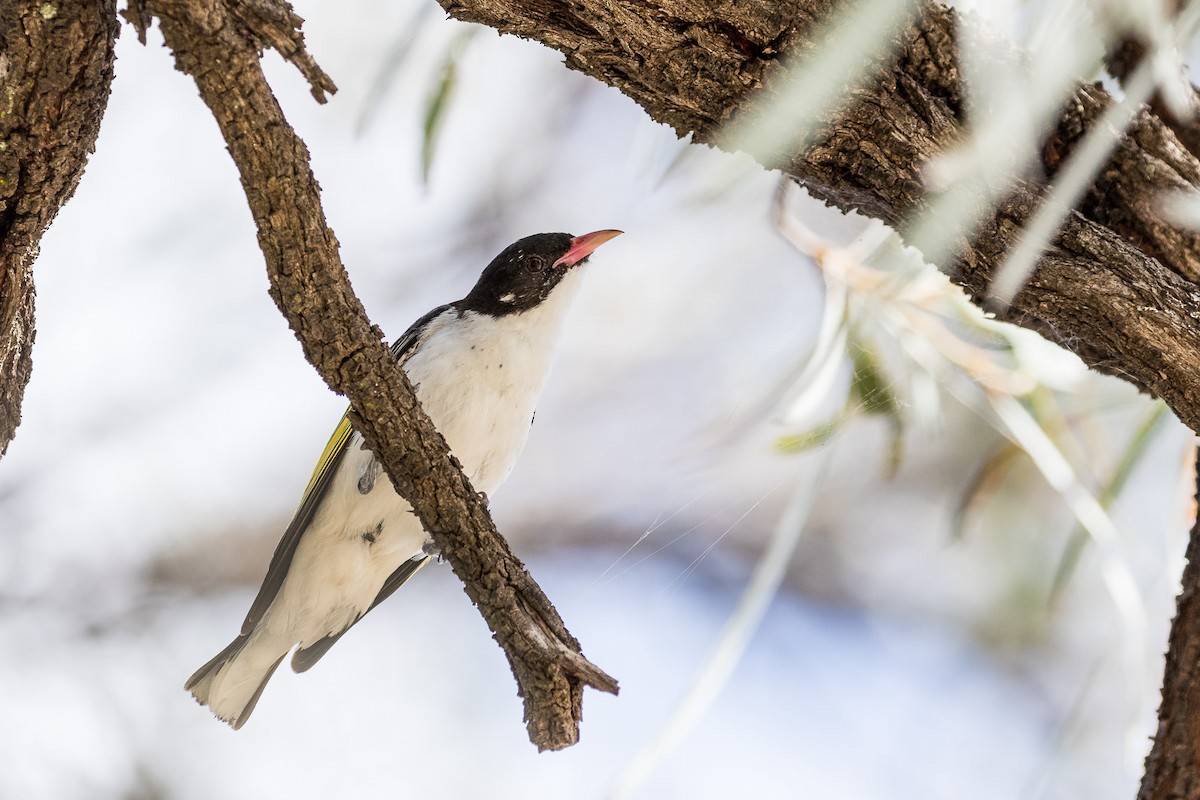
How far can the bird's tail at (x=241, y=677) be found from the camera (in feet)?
10.0

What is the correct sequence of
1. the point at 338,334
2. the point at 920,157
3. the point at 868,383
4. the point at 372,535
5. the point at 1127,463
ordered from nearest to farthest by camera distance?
the point at 338,334, the point at 920,157, the point at 1127,463, the point at 868,383, the point at 372,535

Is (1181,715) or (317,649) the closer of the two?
(1181,715)

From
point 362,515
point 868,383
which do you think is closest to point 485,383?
point 362,515

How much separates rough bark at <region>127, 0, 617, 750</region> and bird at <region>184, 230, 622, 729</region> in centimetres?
123

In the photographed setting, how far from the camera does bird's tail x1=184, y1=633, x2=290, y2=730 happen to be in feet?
10.0

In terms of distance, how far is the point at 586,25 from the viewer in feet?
5.85

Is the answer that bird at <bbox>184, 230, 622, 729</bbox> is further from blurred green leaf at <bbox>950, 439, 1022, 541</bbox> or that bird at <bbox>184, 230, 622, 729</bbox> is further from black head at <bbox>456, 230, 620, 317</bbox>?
blurred green leaf at <bbox>950, 439, 1022, 541</bbox>

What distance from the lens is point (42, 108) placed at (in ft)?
5.65

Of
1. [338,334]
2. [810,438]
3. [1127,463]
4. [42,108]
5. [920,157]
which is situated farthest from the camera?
[810,438]

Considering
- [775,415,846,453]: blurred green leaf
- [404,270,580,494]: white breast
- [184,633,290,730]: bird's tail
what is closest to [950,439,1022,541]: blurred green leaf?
[775,415,846,453]: blurred green leaf

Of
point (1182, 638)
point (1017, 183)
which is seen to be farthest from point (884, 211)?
point (1182, 638)

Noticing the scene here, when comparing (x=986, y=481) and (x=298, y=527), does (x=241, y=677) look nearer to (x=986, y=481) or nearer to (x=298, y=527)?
(x=298, y=527)

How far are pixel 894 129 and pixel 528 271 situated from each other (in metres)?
1.70

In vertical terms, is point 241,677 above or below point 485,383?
below
